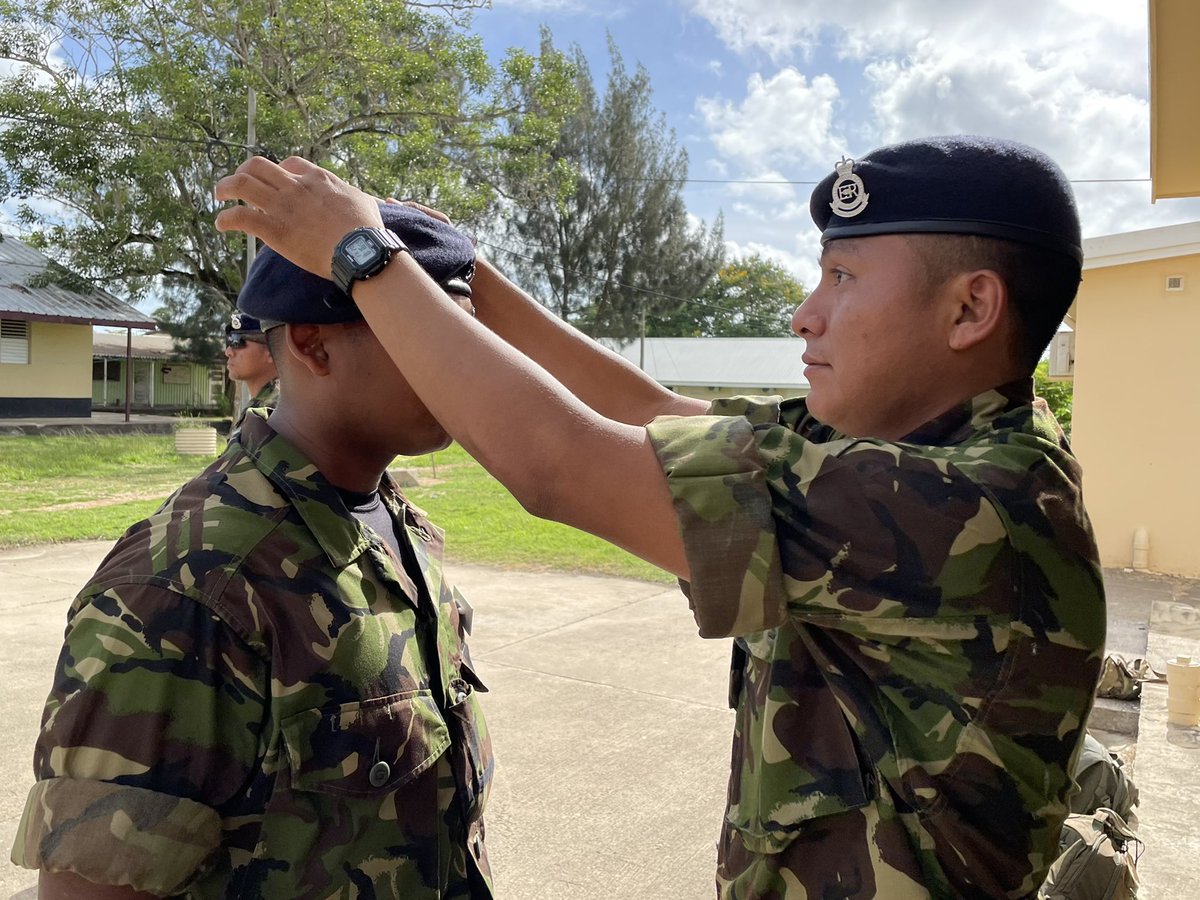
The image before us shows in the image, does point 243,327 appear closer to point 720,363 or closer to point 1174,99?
point 1174,99

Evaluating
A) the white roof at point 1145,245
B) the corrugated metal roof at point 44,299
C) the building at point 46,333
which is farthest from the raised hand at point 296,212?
the corrugated metal roof at point 44,299

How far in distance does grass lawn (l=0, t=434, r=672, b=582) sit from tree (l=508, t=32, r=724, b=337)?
23441 mm

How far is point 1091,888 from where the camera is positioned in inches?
114

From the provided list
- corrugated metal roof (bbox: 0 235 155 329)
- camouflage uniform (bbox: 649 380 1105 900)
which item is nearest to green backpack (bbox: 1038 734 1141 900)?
camouflage uniform (bbox: 649 380 1105 900)

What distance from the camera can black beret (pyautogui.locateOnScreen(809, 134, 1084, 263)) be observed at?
3.91 feet

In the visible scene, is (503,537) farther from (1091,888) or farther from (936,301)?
(936,301)

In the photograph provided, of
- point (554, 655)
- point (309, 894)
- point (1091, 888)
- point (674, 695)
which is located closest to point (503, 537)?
point (554, 655)

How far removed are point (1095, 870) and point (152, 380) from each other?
132 feet

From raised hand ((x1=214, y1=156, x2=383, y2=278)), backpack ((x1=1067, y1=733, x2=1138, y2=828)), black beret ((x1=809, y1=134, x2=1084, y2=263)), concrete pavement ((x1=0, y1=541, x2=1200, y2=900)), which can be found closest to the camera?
black beret ((x1=809, y1=134, x2=1084, y2=263))

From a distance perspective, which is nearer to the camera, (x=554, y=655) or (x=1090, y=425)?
(x=554, y=655)

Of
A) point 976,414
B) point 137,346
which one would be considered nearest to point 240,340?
point 976,414

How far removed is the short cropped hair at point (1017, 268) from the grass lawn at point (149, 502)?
816cm

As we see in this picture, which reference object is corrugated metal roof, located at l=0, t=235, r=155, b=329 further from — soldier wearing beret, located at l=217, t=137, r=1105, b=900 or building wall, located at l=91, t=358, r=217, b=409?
soldier wearing beret, located at l=217, t=137, r=1105, b=900

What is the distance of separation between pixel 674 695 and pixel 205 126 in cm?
1834
